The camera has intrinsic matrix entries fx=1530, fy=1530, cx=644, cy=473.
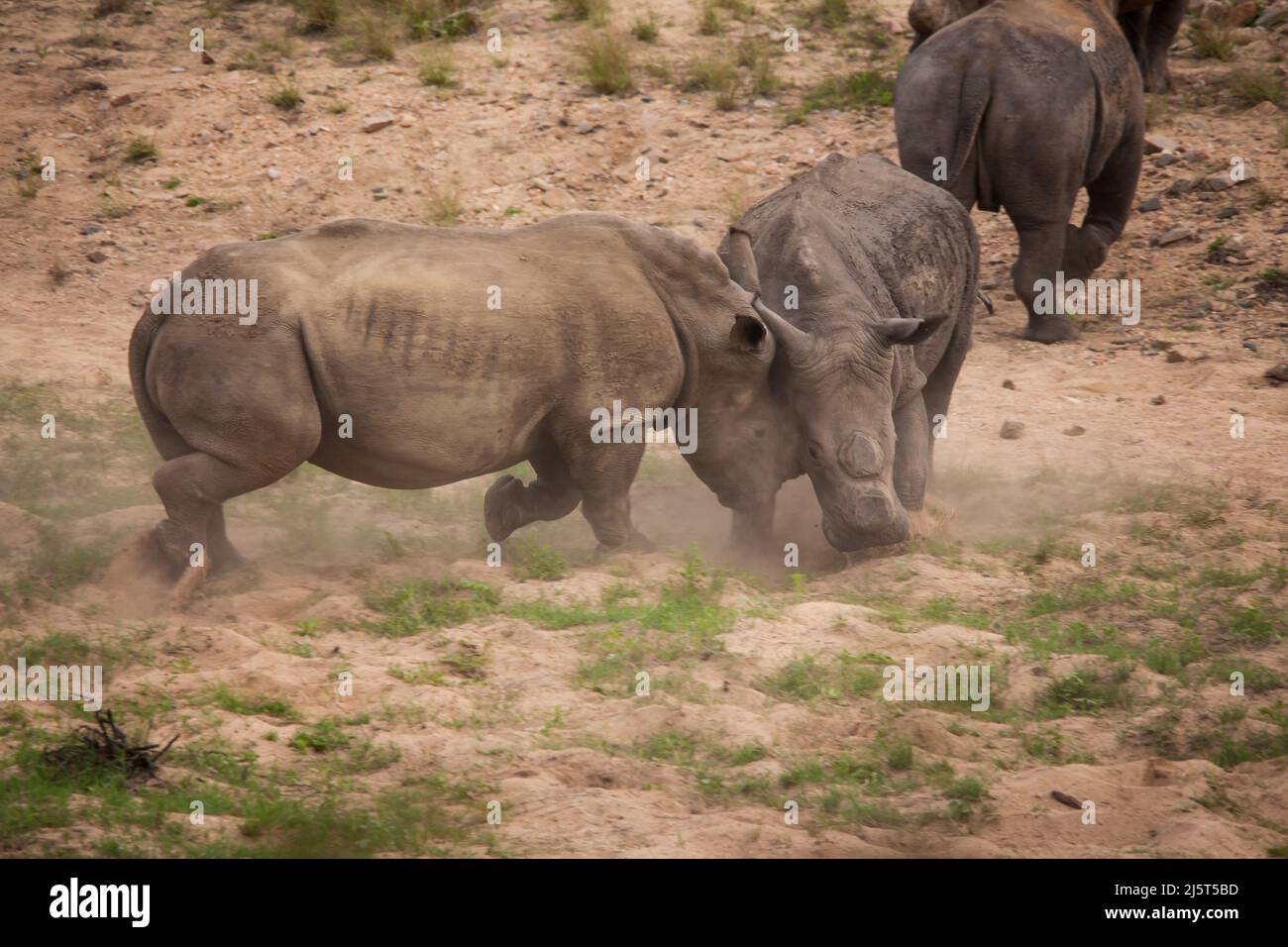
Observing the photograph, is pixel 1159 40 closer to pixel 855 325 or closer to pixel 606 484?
pixel 855 325

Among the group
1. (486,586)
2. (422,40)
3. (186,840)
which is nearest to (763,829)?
(186,840)

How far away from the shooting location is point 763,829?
4.58 meters

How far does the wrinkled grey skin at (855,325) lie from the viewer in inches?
280

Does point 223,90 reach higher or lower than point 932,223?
lower

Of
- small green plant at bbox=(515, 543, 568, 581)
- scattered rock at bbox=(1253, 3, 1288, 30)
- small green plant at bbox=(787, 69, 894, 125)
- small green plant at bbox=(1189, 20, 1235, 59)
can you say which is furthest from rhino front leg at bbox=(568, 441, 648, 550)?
scattered rock at bbox=(1253, 3, 1288, 30)

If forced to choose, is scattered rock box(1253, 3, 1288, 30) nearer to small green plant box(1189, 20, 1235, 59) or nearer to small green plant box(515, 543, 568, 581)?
small green plant box(1189, 20, 1235, 59)

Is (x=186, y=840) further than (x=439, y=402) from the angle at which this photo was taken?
No

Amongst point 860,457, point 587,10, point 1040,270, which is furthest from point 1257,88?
point 860,457

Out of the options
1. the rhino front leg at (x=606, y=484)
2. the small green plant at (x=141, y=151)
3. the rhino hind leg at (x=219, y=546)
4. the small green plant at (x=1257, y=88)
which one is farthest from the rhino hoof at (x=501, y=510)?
the small green plant at (x=1257, y=88)

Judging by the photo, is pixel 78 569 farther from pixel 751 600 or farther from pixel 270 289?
pixel 751 600

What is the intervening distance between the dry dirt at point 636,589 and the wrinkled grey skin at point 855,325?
36 cm

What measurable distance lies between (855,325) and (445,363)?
202 centimetres

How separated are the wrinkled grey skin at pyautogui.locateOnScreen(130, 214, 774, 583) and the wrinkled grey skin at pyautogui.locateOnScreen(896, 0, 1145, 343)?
3.84m

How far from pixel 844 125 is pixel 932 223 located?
18.4 ft
